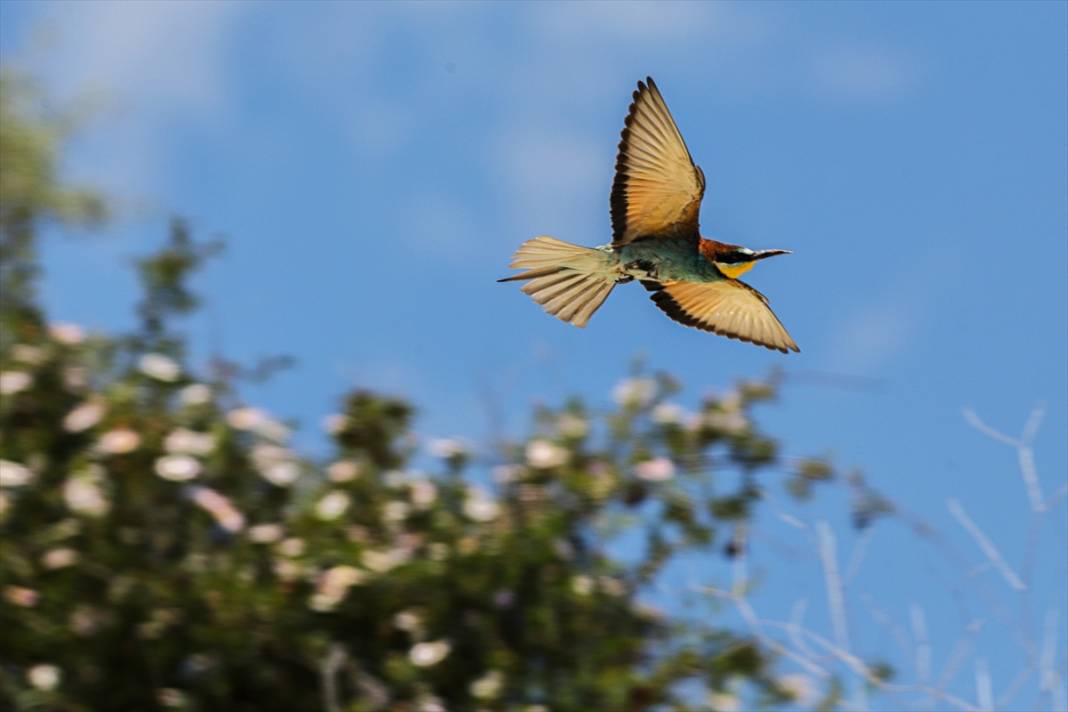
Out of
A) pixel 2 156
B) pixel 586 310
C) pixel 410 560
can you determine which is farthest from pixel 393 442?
pixel 2 156

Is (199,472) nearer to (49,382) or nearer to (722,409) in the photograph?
(49,382)

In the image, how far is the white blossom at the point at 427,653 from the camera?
3236 millimetres

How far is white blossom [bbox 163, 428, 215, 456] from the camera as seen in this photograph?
11.3 ft

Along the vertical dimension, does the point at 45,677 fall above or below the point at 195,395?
below

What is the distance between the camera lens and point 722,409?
3.83 metres

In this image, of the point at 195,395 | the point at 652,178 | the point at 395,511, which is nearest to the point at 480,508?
the point at 395,511

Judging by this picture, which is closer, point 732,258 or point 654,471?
point 654,471

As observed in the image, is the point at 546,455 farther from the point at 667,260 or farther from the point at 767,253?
the point at 767,253

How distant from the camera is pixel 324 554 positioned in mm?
3332

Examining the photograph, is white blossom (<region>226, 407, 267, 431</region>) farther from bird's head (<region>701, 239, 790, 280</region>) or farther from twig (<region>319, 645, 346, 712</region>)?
bird's head (<region>701, 239, 790, 280</region>)

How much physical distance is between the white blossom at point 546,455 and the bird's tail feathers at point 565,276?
1.36 m

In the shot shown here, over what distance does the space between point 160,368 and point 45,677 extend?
2.77 ft

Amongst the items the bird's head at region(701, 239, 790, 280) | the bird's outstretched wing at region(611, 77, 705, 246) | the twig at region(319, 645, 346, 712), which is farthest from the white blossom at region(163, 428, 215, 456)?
the bird's head at region(701, 239, 790, 280)

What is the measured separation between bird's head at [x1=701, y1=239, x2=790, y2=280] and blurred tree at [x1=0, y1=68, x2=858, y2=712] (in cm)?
111
